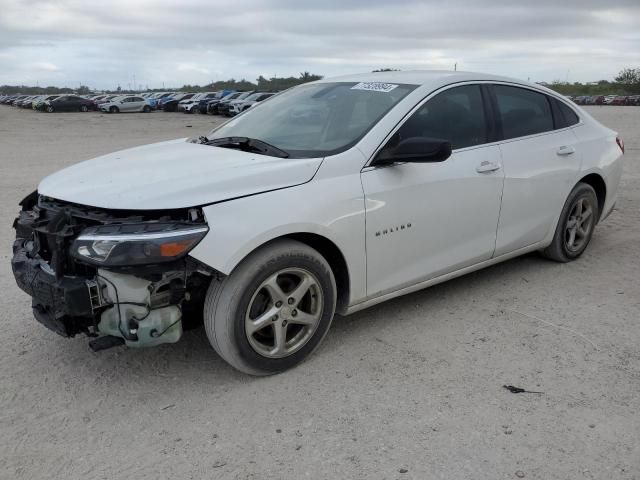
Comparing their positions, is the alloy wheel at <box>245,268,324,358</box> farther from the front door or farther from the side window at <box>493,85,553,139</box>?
the side window at <box>493,85,553,139</box>

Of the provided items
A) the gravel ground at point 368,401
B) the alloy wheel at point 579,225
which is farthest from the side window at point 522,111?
the gravel ground at point 368,401

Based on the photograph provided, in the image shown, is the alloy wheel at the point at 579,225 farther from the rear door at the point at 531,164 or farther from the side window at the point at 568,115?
the side window at the point at 568,115

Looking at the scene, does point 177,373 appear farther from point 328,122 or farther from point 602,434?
point 602,434

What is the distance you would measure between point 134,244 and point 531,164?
309 centimetres

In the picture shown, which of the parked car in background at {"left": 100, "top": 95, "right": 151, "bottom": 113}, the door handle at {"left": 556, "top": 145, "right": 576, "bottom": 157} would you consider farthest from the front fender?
the parked car in background at {"left": 100, "top": 95, "right": 151, "bottom": 113}

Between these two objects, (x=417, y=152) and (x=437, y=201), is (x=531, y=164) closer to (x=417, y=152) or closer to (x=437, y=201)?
(x=437, y=201)

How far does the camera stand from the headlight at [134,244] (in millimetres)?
2820

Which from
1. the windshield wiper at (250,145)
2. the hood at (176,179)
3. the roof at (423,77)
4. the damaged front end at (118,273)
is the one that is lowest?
the damaged front end at (118,273)

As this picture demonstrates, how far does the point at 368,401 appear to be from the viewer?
122 inches

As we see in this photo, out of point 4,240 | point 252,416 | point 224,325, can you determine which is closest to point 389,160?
point 224,325

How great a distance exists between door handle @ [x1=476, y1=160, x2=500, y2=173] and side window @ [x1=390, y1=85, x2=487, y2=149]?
0.16 meters

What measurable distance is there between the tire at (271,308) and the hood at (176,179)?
0.37 meters

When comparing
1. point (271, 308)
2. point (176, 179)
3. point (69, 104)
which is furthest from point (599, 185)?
point (69, 104)

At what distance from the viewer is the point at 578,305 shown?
14.3 feet
